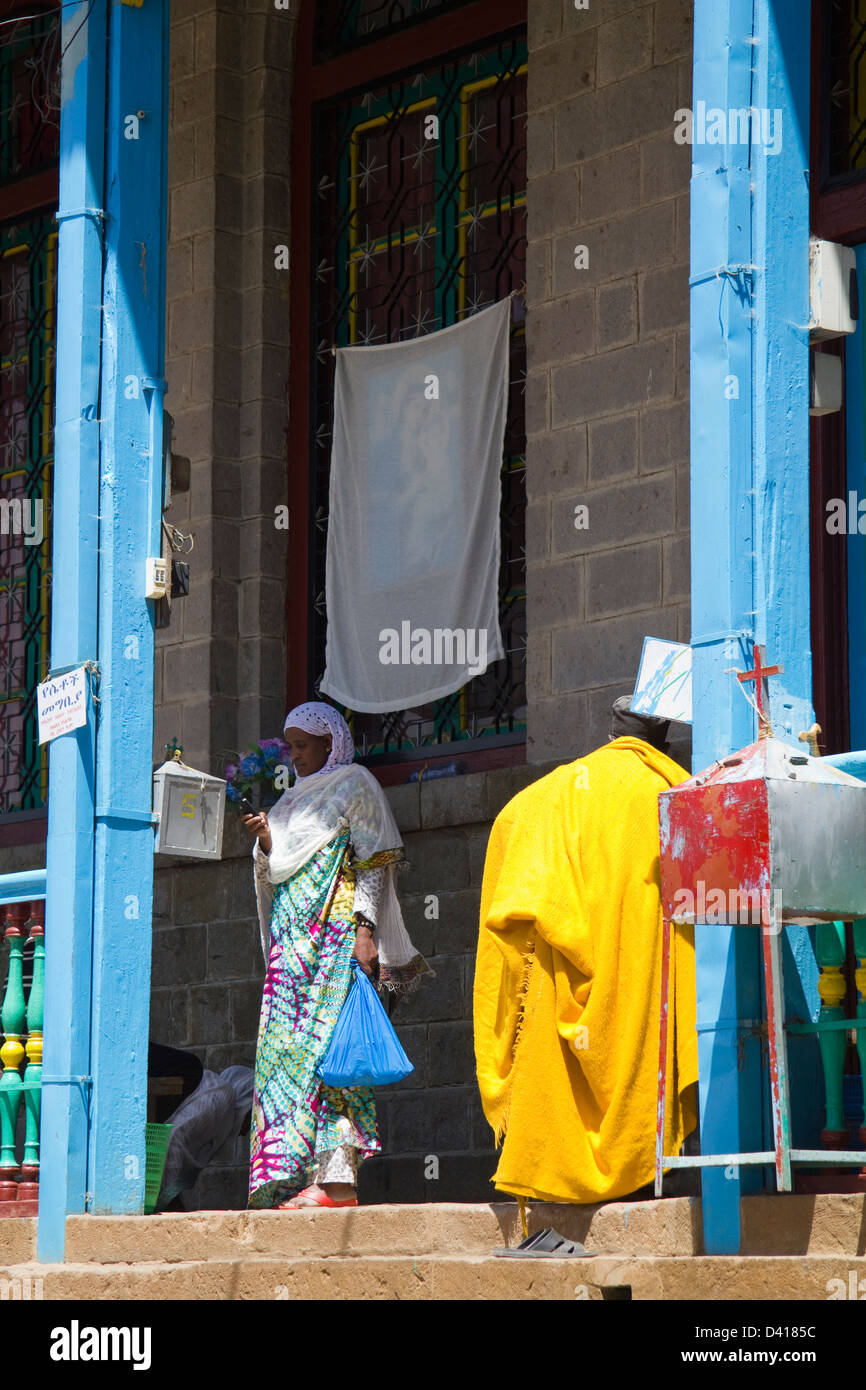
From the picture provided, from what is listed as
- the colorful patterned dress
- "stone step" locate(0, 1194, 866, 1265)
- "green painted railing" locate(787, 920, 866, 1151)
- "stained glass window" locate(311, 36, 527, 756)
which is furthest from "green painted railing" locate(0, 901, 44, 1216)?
"green painted railing" locate(787, 920, 866, 1151)

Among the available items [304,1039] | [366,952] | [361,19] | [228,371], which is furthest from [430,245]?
[304,1039]

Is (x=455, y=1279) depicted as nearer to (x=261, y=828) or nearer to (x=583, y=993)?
(x=583, y=993)

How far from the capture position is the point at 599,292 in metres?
9.55

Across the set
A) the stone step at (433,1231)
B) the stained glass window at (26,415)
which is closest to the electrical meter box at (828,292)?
the stone step at (433,1231)

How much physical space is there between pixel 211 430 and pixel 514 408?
1.52 meters

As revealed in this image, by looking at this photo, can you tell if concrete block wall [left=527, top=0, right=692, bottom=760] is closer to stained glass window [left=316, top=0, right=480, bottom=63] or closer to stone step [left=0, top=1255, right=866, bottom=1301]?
stained glass window [left=316, top=0, right=480, bottom=63]

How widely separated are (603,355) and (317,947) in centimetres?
274

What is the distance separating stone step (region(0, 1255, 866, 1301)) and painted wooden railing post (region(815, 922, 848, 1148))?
1.55 feet

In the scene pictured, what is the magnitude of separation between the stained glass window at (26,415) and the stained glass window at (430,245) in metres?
1.75

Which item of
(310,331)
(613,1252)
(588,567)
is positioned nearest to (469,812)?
(588,567)

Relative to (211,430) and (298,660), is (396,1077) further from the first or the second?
(211,430)

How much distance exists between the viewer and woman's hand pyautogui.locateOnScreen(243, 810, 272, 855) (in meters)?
8.43

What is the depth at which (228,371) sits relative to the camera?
430 inches

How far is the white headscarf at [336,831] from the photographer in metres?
8.45
